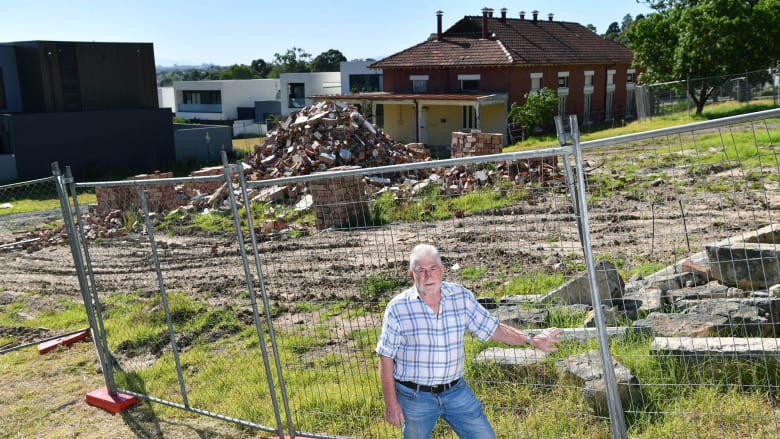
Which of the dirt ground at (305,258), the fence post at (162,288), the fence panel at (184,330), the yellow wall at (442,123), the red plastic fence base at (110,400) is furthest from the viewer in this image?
the yellow wall at (442,123)

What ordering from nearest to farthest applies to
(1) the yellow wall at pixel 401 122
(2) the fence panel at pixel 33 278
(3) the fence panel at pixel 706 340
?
(3) the fence panel at pixel 706 340, (2) the fence panel at pixel 33 278, (1) the yellow wall at pixel 401 122

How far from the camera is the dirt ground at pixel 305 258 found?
6273 mm

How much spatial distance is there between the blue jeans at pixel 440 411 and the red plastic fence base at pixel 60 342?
20.3 ft

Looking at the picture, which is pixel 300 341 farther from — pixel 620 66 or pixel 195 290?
pixel 620 66

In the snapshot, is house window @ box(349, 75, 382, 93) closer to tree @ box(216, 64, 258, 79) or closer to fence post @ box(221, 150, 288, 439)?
fence post @ box(221, 150, 288, 439)

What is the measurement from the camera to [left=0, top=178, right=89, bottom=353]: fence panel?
9.44m

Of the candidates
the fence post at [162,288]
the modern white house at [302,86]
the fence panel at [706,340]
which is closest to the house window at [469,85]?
the modern white house at [302,86]

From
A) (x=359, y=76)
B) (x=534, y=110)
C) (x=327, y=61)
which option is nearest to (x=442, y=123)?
(x=534, y=110)

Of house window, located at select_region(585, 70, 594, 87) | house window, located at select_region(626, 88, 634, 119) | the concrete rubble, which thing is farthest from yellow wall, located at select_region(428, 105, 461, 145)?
house window, located at select_region(626, 88, 634, 119)

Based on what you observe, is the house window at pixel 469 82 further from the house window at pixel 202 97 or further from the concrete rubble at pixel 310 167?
the house window at pixel 202 97

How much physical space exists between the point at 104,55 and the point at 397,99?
569 inches

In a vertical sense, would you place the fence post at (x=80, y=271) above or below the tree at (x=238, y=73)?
below

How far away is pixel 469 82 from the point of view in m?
37.8

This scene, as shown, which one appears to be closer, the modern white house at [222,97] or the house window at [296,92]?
the house window at [296,92]
